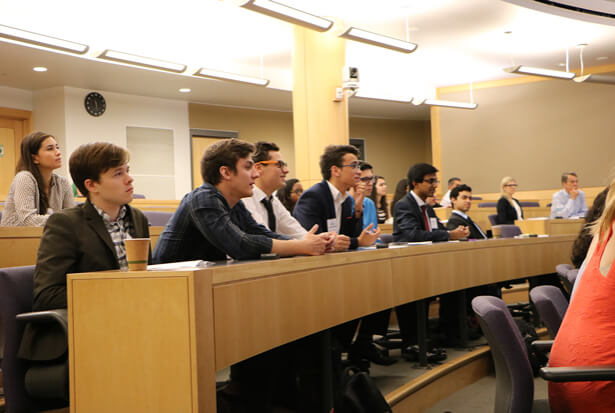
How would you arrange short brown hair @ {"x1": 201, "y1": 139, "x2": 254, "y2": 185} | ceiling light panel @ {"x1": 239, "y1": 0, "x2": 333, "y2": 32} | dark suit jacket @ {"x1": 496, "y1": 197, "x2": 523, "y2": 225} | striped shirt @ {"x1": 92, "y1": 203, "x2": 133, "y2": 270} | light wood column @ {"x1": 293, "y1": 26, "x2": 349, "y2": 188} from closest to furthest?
1. striped shirt @ {"x1": 92, "y1": 203, "x2": 133, "y2": 270}
2. short brown hair @ {"x1": 201, "y1": 139, "x2": 254, "y2": 185}
3. ceiling light panel @ {"x1": 239, "y1": 0, "x2": 333, "y2": 32}
4. dark suit jacket @ {"x1": 496, "y1": 197, "x2": 523, "y2": 225}
5. light wood column @ {"x1": 293, "y1": 26, "x2": 349, "y2": 188}

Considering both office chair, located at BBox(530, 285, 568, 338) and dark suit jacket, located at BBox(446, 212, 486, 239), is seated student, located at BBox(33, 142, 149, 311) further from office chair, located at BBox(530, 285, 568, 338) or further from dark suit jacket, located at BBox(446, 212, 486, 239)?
dark suit jacket, located at BBox(446, 212, 486, 239)

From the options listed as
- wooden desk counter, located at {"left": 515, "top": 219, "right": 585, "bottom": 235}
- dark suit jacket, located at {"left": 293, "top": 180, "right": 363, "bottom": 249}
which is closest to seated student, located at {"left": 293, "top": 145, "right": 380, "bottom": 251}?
dark suit jacket, located at {"left": 293, "top": 180, "right": 363, "bottom": 249}

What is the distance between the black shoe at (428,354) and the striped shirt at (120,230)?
1912mm

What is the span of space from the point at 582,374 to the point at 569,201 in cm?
789

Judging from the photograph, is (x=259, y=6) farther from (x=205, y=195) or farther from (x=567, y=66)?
(x=567, y=66)

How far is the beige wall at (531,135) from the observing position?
1130 centimetres

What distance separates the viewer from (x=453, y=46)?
9.66m

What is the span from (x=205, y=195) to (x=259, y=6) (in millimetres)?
3466

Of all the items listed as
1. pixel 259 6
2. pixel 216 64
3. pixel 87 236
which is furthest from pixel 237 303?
pixel 216 64

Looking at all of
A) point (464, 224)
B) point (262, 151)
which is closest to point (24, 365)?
point (262, 151)

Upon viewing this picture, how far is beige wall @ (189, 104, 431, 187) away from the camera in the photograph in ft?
39.6

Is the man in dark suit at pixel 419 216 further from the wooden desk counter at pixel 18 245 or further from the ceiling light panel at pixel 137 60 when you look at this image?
the ceiling light panel at pixel 137 60

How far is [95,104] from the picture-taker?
10.3m

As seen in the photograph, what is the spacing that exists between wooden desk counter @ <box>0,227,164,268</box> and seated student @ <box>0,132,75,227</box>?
19cm
